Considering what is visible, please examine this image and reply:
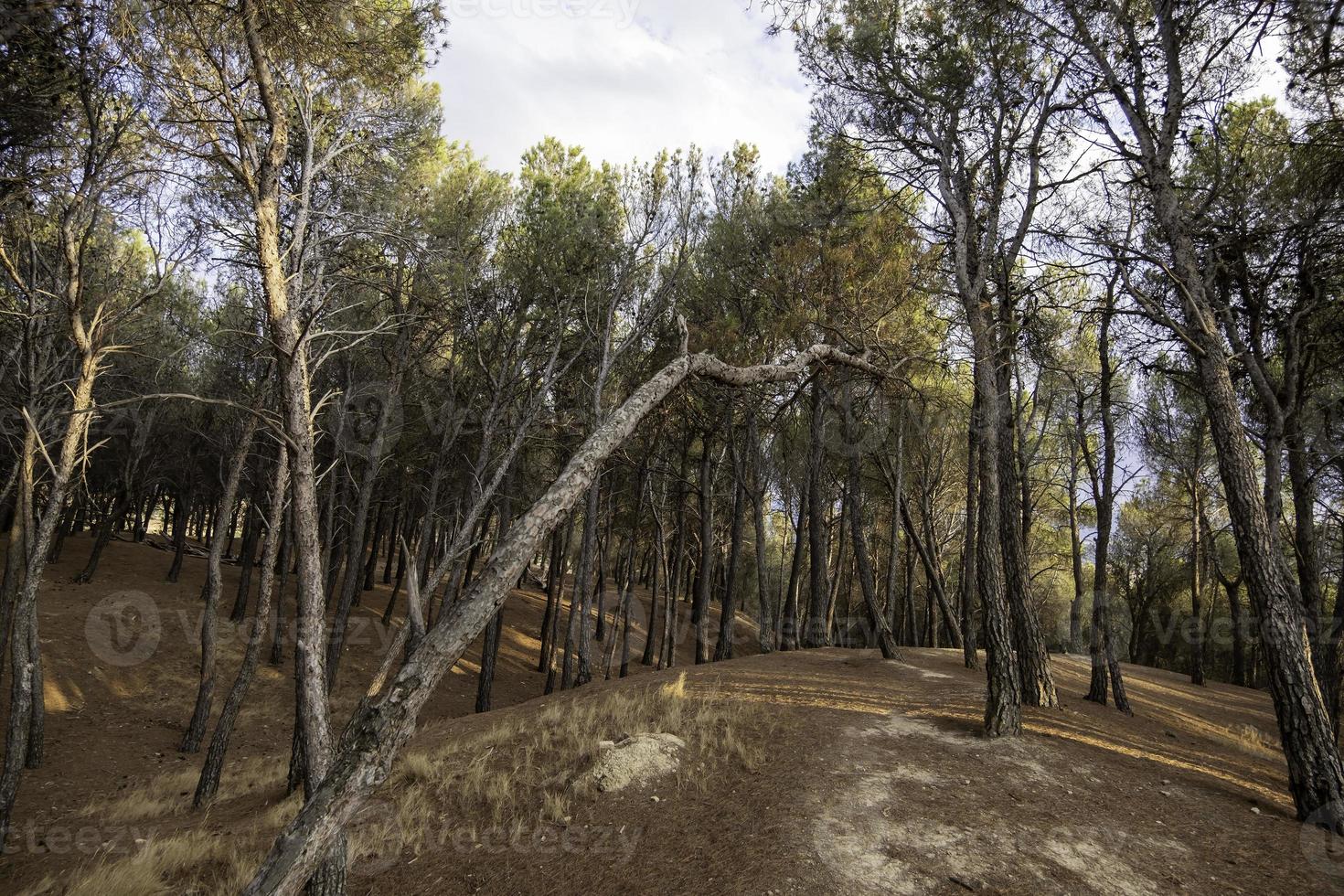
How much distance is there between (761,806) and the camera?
572cm

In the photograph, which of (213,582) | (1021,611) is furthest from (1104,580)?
(213,582)

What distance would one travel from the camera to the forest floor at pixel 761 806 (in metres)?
4.75

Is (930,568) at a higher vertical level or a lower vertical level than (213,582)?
higher

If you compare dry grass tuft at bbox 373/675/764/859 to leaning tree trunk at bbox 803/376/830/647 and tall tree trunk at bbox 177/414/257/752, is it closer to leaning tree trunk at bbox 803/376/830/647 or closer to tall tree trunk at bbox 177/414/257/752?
tall tree trunk at bbox 177/414/257/752

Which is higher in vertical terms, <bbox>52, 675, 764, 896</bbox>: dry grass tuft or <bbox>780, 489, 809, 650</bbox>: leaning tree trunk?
<bbox>780, 489, 809, 650</bbox>: leaning tree trunk

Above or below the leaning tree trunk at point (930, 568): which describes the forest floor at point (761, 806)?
below

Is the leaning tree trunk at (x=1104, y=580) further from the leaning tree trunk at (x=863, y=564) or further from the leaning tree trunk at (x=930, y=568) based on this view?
the leaning tree trunk at (x=930, y=568)

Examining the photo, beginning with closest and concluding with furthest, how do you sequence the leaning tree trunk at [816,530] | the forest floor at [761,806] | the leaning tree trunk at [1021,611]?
the forest floor at [761,806]
the leaning tree trunk at [1021,611]
the leaning tree trunk at [816,530]

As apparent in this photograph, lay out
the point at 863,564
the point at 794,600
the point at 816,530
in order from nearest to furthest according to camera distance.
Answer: the point at 863,564 < the point at 816,530 < the point at 794,600

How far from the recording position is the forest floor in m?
4.75

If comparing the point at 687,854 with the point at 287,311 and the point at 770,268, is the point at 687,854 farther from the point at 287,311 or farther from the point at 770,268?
the point at 770,268

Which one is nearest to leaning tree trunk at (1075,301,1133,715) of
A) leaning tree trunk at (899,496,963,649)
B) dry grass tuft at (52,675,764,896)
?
leaning tree trunk at (899,496,963,649)

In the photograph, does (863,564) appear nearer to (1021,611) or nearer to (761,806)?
(1021,611)

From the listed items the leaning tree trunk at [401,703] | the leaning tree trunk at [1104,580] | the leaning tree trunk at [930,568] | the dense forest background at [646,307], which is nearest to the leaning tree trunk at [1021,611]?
the dense forest background at [646,307]
